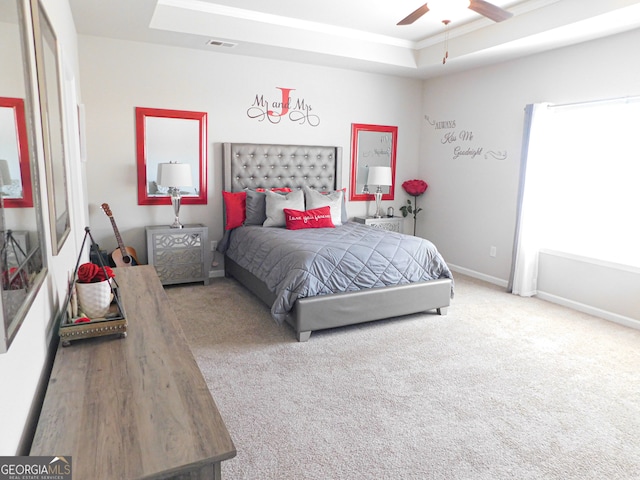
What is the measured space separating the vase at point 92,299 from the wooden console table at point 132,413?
5.9 inches

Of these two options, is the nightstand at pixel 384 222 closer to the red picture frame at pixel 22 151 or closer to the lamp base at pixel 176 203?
the lamp base at pixel 176 203

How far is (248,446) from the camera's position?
2.15 m

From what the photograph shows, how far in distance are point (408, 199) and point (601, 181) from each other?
2.56 meters

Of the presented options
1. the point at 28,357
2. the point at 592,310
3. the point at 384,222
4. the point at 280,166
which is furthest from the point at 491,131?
the point at 28,357

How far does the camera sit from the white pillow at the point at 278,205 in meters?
4.66

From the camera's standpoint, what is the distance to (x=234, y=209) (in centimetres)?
483

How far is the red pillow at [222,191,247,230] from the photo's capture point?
15.8ft

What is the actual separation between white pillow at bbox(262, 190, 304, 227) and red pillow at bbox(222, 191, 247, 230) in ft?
0.93

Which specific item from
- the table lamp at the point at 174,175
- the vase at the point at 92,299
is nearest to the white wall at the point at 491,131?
the table lamp at the point at 174,175

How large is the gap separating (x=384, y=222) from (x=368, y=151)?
985mm

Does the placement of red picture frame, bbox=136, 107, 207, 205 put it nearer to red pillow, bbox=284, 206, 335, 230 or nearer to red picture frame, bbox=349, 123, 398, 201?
red pillow, bbox=284, 206, 335, 230

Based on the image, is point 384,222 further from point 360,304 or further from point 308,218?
point 360,304

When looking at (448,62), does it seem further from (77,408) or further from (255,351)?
(77,408)

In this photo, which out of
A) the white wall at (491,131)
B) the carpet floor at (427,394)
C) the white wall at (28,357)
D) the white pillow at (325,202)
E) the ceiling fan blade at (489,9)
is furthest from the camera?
the white pillow at (325,202)
